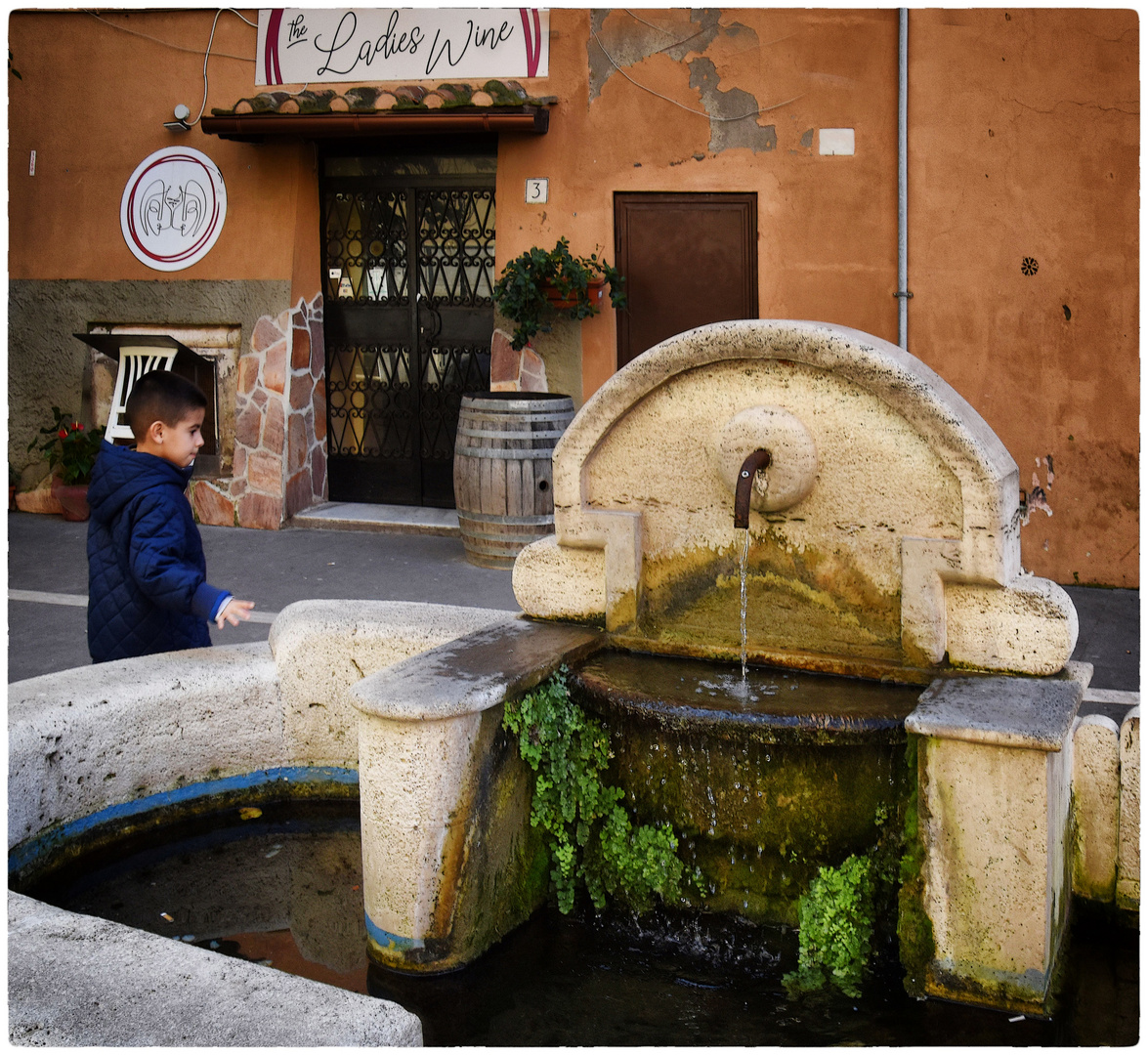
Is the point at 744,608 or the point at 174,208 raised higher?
the point at 174,208

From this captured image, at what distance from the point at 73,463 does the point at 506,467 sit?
146 inches

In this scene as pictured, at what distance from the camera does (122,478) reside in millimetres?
3902

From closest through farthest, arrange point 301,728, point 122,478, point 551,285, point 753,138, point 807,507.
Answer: point 807,507, point 122,478, point 301,728, point 753,138, point 551,285

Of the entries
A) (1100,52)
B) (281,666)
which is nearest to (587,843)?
(281,666)

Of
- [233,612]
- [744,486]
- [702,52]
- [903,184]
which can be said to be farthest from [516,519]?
[744,486]

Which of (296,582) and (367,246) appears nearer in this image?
(296,582)

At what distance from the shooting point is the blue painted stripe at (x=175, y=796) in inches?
139

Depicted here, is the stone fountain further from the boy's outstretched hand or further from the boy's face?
the boy's face

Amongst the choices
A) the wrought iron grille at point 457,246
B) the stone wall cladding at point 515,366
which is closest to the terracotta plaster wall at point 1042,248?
the stone wall cladding at point 515,366

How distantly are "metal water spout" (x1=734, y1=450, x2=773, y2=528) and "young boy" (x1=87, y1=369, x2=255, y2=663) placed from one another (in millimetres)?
1568

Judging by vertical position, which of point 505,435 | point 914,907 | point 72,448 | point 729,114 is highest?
point 729,114

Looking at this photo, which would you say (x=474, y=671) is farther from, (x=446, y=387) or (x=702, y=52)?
(x=446, y=387)

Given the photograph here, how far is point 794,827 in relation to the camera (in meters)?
3.36

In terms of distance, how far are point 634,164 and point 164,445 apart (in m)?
4.88
